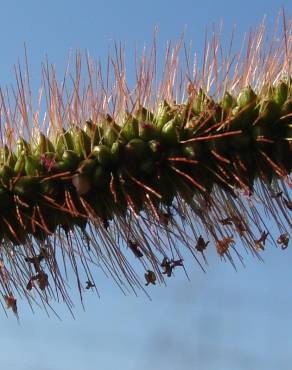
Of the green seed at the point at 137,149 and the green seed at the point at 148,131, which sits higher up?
the green seed at the point at 148,131

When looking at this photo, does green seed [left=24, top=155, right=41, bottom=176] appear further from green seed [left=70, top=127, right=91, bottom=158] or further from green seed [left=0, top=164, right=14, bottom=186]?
green seed [left=70, top=127, right=91, bottom=158]

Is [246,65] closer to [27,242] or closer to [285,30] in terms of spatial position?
[285,30]

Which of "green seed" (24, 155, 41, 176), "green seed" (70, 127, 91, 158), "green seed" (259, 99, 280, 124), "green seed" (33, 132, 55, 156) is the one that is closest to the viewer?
"green seed" (259, 99, 280, 124)

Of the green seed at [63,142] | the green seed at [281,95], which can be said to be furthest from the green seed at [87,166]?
the green seed at [281,95]

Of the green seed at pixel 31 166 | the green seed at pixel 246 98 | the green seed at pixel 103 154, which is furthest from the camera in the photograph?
the green seed at pixel 31 166

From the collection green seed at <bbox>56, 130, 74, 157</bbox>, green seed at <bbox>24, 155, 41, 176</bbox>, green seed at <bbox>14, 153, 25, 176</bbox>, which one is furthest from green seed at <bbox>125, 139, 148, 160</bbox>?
green seed at <bbox>14, 153, 25, 176</bbox>

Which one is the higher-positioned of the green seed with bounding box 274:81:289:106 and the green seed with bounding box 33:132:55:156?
the green seed with bounding box 33:132:55:156

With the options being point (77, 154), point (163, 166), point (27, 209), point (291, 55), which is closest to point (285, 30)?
point (291, 55)

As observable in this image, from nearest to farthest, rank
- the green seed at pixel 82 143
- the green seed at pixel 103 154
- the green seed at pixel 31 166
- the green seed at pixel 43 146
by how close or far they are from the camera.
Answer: the green seed at pixel 103 154, the green seed at pixel 82 143, the green seed at pixel 31 166, the green seed at pixel 43 146

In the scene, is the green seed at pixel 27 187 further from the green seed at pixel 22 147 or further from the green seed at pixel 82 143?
the green seed at pixel 82 143

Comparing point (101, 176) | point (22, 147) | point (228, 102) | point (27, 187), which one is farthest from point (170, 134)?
point (22, 147)

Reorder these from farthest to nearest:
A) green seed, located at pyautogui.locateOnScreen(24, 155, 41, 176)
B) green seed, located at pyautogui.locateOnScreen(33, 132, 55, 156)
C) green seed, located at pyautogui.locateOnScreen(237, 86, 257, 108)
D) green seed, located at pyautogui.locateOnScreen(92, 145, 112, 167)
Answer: green seed, located at pyautogui.locateOnScreen(33, 132, 55, 156) < green seed, located at pyautogui.locateOnScreen(24, 155, 41, 176) < green seed, located at pyautogui.locateOnScreen(92, 145, 112, 167) < green seed, located at pyautogui.locateOnScreen(237, 86, 257, 108)

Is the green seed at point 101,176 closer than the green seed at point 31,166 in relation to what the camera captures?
Yes
